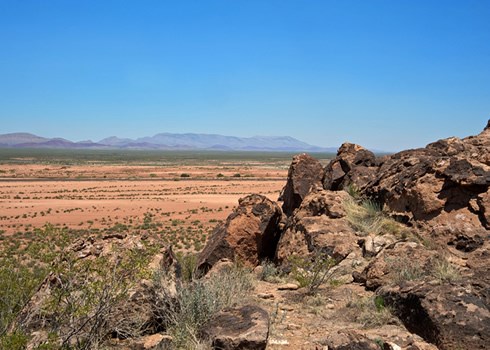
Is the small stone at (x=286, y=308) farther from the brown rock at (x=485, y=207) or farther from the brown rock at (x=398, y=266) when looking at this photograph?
the brown rock at (x=485, y=207)

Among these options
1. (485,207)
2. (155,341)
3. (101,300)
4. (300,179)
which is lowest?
(155,341)

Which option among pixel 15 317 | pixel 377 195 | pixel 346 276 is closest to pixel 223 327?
pixel 15 317

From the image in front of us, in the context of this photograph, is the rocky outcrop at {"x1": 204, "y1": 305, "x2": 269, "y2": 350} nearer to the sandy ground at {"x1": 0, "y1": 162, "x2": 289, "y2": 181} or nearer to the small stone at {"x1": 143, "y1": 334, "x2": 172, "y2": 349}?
the small stone at {"x1": 143, "y1": 334, "x2": 172, "y2": 349}

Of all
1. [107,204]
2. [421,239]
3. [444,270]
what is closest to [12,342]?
[444,270]

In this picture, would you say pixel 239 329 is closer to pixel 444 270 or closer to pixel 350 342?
pixel 350 342

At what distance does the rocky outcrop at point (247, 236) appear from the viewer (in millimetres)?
10520

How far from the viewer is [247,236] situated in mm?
10758

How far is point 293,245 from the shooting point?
988 cm

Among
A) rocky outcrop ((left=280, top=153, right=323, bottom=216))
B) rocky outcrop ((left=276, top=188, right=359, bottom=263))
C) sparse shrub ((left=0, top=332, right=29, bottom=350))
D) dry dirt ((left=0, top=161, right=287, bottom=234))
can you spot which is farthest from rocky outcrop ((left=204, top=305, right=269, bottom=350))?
dry dirt ((left=0, top=161, right=287, bottom=234))

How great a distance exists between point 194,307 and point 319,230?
4.21 m

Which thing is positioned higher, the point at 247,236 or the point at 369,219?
the point at 369,219

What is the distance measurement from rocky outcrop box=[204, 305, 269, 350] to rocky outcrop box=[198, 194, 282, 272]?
426 centimetres

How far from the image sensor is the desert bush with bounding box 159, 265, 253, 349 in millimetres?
5617

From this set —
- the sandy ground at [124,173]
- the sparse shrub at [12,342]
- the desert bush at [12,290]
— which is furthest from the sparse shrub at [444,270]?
the sandy ground at [124,173]
